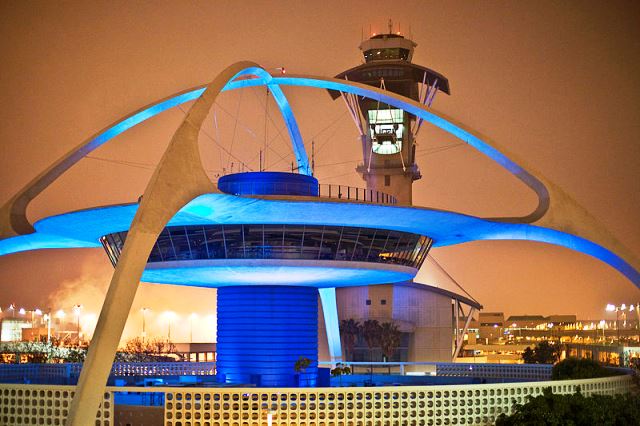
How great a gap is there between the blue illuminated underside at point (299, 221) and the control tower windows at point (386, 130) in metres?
61.4

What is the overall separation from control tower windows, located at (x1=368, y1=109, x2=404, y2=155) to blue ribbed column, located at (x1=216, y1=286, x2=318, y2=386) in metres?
66.8

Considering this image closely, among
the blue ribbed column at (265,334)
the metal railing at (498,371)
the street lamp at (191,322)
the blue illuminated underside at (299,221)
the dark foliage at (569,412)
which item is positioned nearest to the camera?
the dark foliage at (569,412)

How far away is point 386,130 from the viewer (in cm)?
11988

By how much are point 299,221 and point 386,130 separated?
75223 millimetres

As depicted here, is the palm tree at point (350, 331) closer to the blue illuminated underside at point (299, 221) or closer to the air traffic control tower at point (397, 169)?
the air traffic control tower at point (397, 169)

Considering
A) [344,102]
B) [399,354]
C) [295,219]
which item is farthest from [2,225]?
[344,102]

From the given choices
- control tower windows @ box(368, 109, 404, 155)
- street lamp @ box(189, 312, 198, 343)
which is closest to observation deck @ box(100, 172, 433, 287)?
control tower windows @ box(368, 109, 404, 155)

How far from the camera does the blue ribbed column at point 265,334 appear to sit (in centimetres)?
5088

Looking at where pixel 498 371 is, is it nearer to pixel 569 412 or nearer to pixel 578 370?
pixel 578 370

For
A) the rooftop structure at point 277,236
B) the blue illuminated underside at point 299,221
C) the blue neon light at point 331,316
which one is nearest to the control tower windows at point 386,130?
the blue neon light at point 331,316

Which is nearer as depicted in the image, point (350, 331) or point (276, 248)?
point (276, 248)

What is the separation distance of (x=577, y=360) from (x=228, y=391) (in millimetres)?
20589

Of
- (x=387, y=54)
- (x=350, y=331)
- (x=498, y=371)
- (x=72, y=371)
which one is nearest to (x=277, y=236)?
(x=498, y=371)

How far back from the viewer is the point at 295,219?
4541 cm
